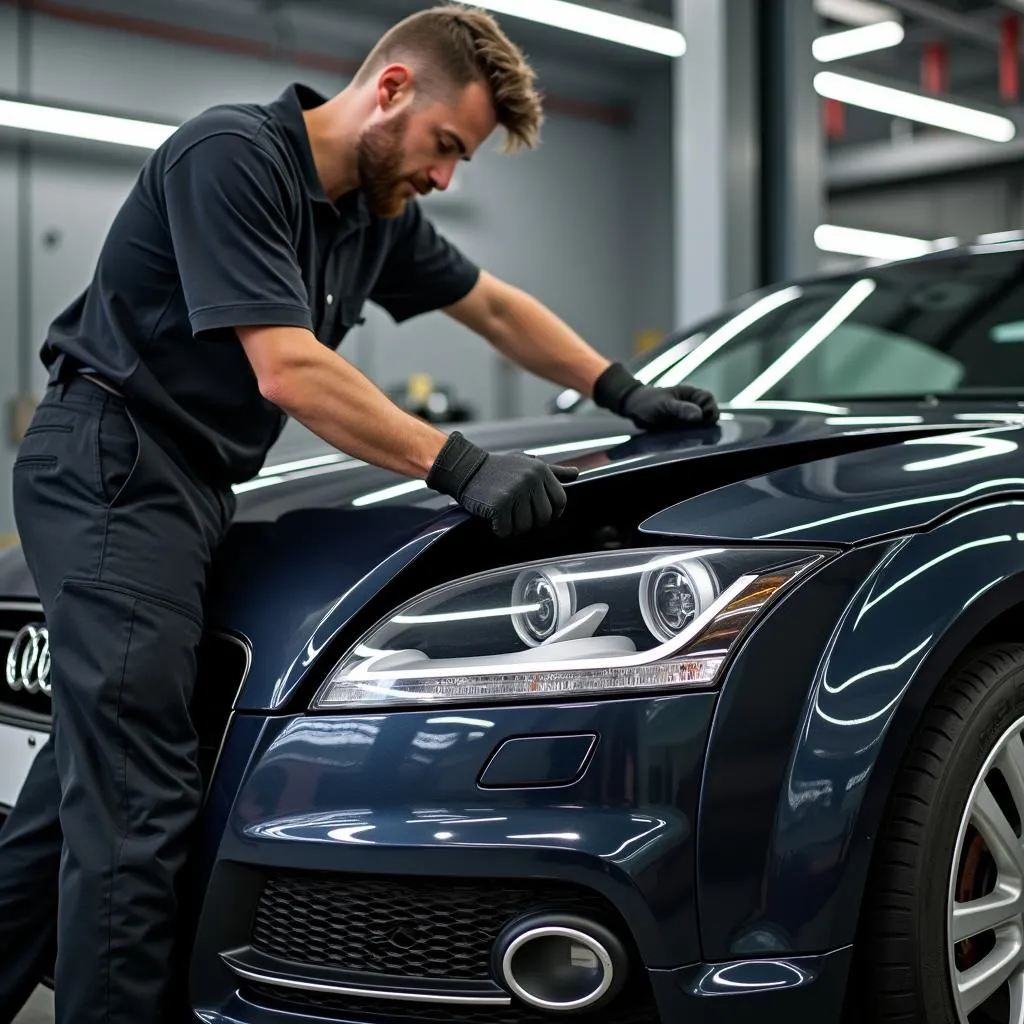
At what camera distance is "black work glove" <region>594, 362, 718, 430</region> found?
2.12m

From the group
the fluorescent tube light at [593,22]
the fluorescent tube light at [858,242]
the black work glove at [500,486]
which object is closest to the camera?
the black work glove at [500,486]

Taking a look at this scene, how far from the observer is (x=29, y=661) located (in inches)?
73.5

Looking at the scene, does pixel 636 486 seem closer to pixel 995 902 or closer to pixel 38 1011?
pixel 995 902

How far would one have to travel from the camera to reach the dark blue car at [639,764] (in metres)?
1.32

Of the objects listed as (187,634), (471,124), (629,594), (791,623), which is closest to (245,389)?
(187,634)

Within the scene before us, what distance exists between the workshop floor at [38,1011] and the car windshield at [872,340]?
1.47m

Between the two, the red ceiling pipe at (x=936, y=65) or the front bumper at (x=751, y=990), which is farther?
the red ceiling pipe at (x=936, y=65)

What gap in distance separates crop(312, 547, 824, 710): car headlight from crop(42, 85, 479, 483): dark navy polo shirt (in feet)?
1.43

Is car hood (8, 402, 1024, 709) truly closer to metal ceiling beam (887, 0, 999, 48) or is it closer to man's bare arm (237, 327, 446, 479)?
man's bare arm (237, 327, 446, 479)

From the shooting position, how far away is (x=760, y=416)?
2207 mm

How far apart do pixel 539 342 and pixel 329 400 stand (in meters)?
0.89

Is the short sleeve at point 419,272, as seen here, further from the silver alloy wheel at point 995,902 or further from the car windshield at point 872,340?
the silver alloy wheel at point 995,902

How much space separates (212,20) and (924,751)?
30.5 feet

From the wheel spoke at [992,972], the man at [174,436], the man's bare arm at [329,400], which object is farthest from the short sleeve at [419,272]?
the wheel spoke at [992,972]
